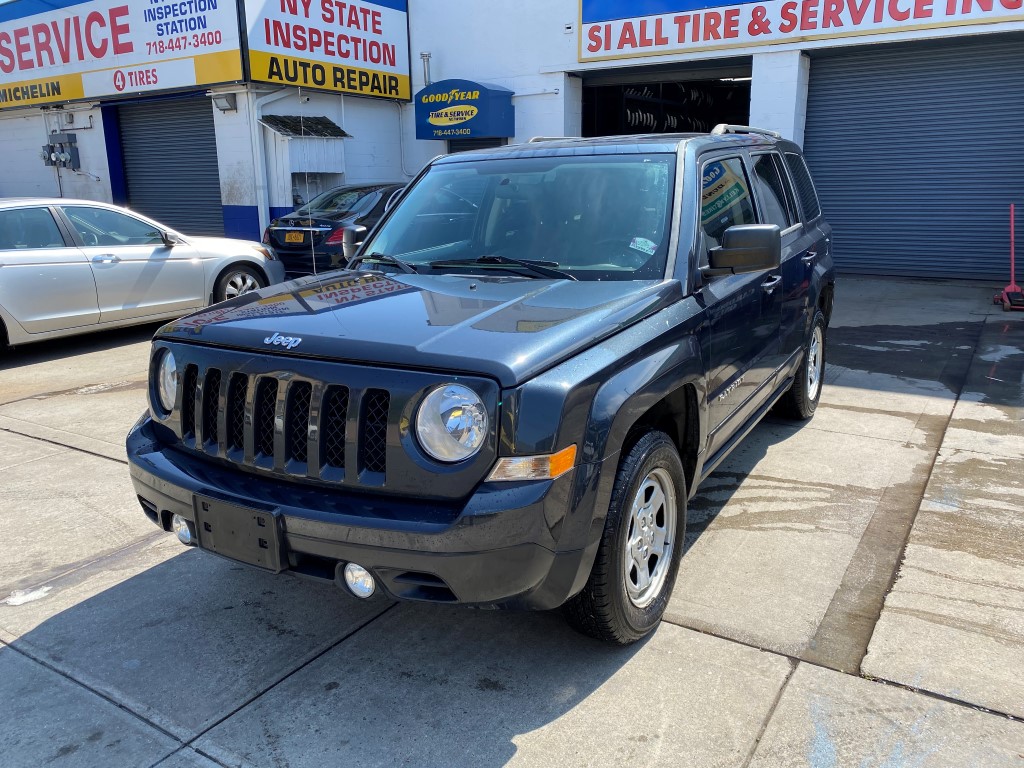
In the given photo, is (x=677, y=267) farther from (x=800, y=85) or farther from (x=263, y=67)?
(x=263, y=67)

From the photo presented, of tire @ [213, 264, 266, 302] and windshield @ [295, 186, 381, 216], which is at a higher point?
windshield @ [295, 186, 381, 216]

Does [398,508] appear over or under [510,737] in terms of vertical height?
over

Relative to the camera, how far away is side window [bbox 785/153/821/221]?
552cm

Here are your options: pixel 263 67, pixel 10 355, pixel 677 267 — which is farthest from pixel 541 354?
pixel 263 67

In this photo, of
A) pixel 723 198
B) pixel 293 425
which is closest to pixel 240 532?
pixel 293 425

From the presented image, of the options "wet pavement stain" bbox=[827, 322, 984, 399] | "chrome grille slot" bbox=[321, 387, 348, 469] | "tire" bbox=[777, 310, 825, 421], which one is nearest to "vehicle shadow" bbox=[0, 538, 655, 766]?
"chrome grille slot" bbox=[321, 387, 348, 469]

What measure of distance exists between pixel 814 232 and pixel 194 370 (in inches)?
169

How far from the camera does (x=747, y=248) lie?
3389 millimetres

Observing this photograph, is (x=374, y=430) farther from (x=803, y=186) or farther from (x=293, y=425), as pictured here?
(x=803, y=186)

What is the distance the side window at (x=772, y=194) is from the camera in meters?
4.63

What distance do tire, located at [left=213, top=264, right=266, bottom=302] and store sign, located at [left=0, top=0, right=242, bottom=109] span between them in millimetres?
6062

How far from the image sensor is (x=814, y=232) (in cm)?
565

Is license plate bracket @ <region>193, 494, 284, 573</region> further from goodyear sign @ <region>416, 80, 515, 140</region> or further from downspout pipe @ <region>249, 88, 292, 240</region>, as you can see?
downspout pipe @ <region>249, 88, 292, 240</region>

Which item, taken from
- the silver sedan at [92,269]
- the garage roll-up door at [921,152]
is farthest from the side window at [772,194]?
the garage roll-up door at [921,152]
